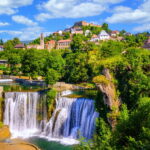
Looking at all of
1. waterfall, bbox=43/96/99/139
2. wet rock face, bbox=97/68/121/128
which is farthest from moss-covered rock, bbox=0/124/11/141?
wet rock face, bbox=97/68/121/128

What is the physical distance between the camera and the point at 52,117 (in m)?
27.0

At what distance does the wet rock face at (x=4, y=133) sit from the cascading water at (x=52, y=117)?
0.79 m

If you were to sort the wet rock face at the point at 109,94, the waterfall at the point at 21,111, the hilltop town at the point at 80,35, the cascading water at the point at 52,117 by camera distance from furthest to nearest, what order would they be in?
the hilltop town at the point at 80,35 < the waterfall at the point at 21,111 < the cascading water at the point at 52,117 < the wet rock face at the point at 109,94

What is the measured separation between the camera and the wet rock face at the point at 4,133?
24259 millimetres

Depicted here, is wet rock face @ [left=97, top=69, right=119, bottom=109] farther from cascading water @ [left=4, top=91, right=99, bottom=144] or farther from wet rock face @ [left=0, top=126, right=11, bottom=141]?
wet rock face @ [left=0, top=126, right=11, bottom=141]

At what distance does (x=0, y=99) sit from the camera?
29.3m

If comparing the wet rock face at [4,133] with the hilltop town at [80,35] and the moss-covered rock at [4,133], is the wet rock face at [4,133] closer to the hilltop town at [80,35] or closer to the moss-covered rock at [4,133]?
the moss-covered rock at [4,133]

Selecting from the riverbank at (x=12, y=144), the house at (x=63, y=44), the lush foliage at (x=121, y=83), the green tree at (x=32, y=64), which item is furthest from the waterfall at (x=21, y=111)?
the house at (x=63, y=44)

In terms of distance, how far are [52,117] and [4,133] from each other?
578 cm

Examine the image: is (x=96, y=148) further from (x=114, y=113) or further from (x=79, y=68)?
(x=79, y=68)

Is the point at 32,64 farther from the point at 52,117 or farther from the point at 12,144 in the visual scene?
the point at 12,144

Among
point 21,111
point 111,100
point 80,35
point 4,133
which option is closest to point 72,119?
point 21,111

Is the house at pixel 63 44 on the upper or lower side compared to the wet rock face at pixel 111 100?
upper

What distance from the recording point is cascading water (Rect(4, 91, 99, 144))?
24.7 m
